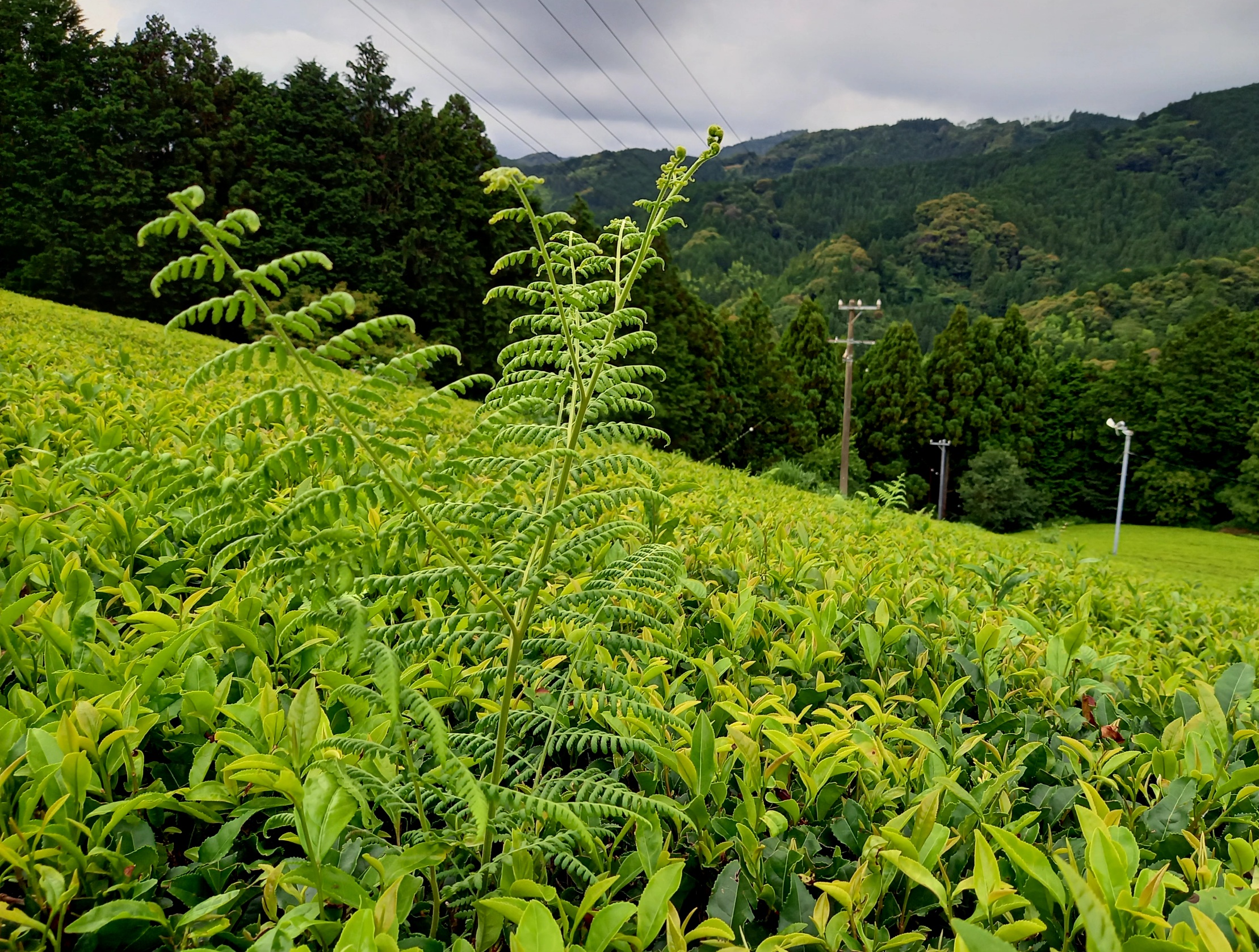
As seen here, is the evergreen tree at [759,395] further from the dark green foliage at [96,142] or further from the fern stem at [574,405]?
the fern stem at [574,405]

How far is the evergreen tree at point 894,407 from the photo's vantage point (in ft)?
121

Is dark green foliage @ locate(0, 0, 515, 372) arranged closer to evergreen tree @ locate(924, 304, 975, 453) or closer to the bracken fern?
the bracken fern

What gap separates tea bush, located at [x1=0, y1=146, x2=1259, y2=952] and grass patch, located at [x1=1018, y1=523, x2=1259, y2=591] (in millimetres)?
23033

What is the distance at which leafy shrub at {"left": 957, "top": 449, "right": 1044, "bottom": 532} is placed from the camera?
110ft

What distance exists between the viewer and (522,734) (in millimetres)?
1219

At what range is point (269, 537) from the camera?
1.04 meters

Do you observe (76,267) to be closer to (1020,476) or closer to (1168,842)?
(1168,842)

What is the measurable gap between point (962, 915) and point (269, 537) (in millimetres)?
1331

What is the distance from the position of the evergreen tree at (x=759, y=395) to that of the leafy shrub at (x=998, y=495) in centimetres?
908

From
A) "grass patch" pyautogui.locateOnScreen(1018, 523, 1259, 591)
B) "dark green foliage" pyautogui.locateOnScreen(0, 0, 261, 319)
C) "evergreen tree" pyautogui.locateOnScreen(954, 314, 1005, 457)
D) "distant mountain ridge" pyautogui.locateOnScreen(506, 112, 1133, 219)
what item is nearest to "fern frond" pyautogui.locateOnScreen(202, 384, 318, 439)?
"grass patch" pyautogui.locateOnScreen(1018, 523, 1259, 591)

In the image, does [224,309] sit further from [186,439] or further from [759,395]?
[759,395]

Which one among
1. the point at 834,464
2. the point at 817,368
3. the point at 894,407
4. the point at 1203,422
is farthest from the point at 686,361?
the point at 1203,422

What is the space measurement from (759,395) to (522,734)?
29532 millimetres

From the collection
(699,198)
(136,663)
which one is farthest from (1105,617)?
(699,198)
